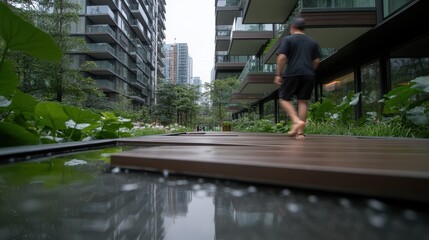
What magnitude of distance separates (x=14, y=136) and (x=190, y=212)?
5.36 ft

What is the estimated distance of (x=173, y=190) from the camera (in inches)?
41.0

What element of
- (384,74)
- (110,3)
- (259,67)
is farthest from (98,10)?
(384,74)

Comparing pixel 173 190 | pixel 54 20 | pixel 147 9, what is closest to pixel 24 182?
pixel 173 190

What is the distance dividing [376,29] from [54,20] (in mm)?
14885

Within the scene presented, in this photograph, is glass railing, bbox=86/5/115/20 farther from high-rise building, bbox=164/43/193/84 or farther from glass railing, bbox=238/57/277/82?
high-rise building, bbox=164/43/193/84

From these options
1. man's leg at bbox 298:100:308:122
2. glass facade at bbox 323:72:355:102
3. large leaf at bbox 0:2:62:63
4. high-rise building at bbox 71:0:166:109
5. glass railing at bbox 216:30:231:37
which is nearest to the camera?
large leaf at bbox 0:2:62:63

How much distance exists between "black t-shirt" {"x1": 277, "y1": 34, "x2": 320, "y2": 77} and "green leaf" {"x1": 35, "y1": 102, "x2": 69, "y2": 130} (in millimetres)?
2998

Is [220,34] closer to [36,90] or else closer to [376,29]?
[36,90]

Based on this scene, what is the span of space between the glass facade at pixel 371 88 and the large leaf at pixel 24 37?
31.3ft

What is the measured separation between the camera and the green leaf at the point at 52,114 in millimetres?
2086

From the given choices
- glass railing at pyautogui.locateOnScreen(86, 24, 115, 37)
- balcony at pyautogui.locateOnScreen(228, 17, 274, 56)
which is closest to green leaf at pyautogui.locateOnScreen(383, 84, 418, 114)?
balcony at pyautogui.locateOnScreen(228, 17, 274, 56)

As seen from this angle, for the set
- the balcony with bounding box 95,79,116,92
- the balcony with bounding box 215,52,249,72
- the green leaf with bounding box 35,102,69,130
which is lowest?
the green leaf with bounding box 35,102,69,130

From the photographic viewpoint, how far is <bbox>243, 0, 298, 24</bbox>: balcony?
12716mm

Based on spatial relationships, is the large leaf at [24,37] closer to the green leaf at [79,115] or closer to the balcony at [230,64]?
the green leaf at [79,115]
